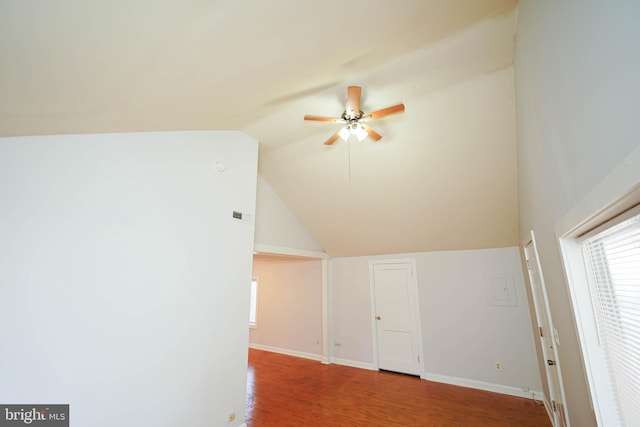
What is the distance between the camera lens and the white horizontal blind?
1097 millimetres

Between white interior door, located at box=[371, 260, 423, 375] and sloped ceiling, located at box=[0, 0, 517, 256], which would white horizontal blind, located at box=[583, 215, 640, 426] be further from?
white interior door, located at box=[371, 260, 423, 375]

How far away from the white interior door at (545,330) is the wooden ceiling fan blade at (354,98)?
7.33ft

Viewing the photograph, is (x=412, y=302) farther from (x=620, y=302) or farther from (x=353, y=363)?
(x=620, y=302)

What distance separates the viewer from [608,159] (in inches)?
38.4

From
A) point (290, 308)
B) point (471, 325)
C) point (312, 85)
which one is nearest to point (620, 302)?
point (312, 85)

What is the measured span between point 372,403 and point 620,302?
11.1 feet

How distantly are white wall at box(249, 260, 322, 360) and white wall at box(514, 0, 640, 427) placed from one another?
4358mm

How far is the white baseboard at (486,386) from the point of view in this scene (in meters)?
3.74

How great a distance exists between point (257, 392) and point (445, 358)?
10.3 ft

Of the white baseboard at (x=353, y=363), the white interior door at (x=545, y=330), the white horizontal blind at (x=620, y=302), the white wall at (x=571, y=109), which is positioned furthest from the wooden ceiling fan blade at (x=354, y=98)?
the white baseboard at (x=353, y=363)

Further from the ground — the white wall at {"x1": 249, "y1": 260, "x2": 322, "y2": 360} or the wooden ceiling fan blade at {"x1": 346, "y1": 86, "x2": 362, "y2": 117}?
the wooden ceiling fan blade at {"x1": 346, "y1": 86, "x2": 362, "y2": 117}

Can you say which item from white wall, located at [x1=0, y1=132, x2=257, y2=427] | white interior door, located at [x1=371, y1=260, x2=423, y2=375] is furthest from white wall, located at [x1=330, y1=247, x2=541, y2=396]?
white wall, located at [x1=0, y1=132, x2=257, y2=427]

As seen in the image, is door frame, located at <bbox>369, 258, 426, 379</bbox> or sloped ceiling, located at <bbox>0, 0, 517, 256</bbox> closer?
sloped ceiling, located at <bbox>0, 0, 517, 256</bbox>

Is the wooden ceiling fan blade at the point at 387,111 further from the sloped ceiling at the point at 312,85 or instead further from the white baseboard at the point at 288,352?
the white baseboard at the point at 288,352
